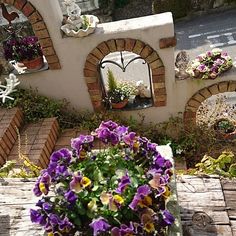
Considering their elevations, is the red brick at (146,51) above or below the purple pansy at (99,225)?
below

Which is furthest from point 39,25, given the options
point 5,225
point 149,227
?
point 149,227

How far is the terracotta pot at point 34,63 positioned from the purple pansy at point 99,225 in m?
3.65

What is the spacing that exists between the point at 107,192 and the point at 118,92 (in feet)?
11.6

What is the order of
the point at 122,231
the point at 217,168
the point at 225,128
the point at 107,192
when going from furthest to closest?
the point at 225,128, the point at 217,168, the point at 107,192, the point at 122,231

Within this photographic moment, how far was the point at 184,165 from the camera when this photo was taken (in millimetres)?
4727

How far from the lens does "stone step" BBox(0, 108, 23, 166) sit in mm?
4215

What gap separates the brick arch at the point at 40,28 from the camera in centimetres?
423

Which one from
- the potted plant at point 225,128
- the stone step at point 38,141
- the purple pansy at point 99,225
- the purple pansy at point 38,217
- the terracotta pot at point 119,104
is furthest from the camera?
the potted plant at point 225,128

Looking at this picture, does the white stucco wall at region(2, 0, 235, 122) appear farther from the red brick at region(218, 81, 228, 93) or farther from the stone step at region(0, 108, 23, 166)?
the stone step at region(0, 108, 23, 166)

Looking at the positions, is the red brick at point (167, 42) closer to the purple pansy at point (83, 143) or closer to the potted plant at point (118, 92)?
the potted plant at point (118, 92)

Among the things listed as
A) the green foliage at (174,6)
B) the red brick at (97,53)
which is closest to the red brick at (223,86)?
the red brick at (97,53)

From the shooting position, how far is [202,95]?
187 inches

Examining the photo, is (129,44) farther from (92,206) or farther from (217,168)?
(92,206)

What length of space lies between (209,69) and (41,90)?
2229mm
